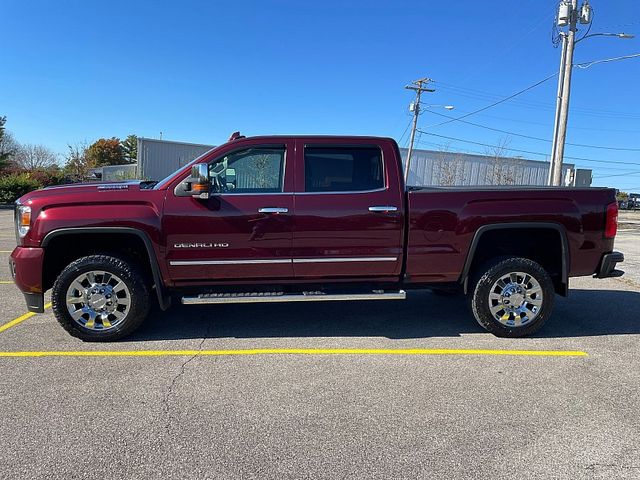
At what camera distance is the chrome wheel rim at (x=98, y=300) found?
4.66m

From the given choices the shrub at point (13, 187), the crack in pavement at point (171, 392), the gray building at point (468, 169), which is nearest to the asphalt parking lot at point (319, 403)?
the crack in pavement at point (171, 392)

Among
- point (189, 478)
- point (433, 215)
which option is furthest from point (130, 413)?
point (433, 215)

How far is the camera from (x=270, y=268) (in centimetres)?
480

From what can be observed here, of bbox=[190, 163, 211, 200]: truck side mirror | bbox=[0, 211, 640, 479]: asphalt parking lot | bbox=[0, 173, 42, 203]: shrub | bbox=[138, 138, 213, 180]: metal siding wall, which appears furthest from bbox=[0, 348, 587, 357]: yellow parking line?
bbox=[0, 173, 42, 203]: shrub

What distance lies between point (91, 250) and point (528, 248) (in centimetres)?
478

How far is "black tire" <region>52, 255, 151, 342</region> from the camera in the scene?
4.60m

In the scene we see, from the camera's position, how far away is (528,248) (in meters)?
5.38

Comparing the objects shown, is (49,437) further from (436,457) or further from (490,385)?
(490,385)

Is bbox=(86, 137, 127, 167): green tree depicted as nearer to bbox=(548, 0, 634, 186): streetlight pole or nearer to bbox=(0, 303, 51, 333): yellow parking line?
bbox=(548, 0, 634, 186): streetlight pole

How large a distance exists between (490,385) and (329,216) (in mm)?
2132

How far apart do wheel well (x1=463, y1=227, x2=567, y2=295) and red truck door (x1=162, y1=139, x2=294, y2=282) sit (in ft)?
6.91

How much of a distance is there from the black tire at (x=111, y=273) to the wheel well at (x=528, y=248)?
3.45 metres

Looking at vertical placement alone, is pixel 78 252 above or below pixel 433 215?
below

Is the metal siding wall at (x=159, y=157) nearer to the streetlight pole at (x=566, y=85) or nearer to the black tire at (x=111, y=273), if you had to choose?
the streetlight pole at (x=566, y=85)
